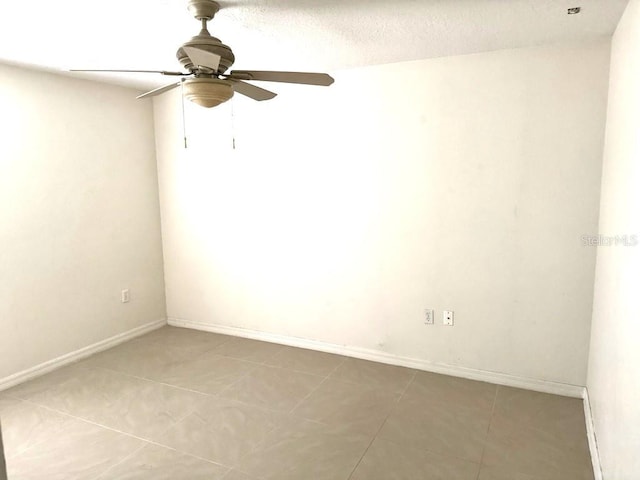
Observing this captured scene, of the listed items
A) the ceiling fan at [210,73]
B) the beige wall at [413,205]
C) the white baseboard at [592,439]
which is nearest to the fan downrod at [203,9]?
the ceiling fan at [210,73]

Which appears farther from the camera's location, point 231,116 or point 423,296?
point 231,116

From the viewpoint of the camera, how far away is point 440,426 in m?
2.57

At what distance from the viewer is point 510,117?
9.34ft

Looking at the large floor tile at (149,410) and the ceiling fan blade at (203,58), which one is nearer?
the ceiling fan blade at (203,58)

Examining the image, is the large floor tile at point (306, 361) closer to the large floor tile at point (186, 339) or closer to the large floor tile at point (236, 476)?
the large floor tile at point (186, 339)

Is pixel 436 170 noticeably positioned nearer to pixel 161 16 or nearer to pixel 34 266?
pixel 161 16

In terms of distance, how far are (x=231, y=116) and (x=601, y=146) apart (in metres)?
2.81

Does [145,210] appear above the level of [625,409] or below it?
above

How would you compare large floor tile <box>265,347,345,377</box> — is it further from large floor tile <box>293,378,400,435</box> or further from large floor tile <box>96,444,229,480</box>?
large floor tile <box>96,444,229,480</box>

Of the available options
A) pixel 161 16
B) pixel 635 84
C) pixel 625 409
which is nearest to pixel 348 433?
pixel 625 409

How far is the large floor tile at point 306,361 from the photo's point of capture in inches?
132

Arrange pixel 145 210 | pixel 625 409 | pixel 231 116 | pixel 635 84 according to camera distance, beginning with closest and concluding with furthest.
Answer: pixel 625 409, pixel 635 84, pixel 231 116, pixel 145 210

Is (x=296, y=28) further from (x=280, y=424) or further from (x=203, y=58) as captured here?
(x=280, y=424)

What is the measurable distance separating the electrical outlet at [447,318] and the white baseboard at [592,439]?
93cm
